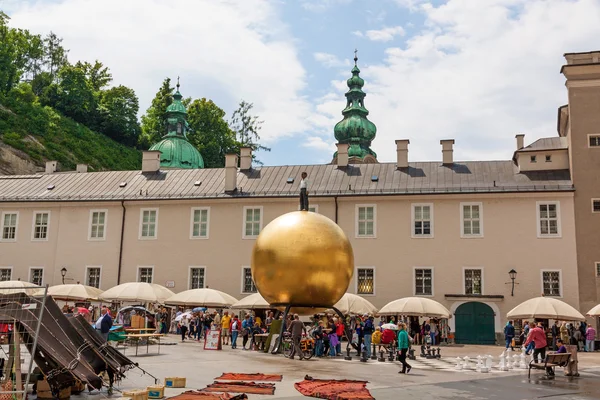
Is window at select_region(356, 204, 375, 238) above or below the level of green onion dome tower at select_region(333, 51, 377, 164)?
below

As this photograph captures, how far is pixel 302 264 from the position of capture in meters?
16.7

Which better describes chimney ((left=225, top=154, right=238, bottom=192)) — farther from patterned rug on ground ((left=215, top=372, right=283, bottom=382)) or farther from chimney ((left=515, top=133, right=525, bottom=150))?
patterned rug on ground ((left=215, top=372, right=283, bottom=382))

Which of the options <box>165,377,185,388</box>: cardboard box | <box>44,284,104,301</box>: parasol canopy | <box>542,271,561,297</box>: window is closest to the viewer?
<box>165,377,185,388</box>: cardboard box

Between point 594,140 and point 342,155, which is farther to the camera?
point 342,155

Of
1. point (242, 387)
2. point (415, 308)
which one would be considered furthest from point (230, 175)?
point (242, 387)

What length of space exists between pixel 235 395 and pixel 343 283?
5.88m

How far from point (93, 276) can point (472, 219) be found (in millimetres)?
21922

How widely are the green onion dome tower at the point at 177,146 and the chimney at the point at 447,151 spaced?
2974 cm

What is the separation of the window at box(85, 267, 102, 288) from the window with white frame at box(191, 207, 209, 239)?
6.19 meters

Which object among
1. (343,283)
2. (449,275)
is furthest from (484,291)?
(343,283)

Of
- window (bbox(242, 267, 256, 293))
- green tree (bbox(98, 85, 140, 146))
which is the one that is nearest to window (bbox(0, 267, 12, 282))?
window (bbox(242, 267, 256, 293))

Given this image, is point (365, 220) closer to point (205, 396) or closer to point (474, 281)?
point (474, 281)

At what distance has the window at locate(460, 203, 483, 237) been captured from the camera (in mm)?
34875

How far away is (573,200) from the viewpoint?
34.2m
